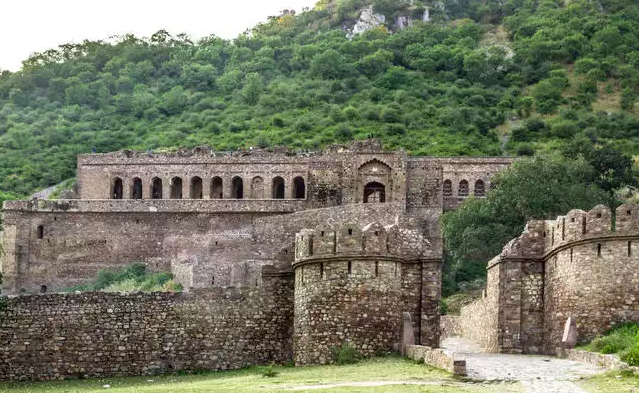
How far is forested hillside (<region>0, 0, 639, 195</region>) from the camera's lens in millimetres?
120625

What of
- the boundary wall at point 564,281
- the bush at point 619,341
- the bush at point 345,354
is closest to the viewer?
the bush at point 619,341

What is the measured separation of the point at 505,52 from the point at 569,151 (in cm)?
8854

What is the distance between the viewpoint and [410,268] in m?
33.9

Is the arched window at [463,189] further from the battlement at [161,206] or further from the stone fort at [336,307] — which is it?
the stone fort at [336,307]

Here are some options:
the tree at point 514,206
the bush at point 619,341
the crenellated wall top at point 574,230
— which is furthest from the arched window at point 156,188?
the bush at point 619,341

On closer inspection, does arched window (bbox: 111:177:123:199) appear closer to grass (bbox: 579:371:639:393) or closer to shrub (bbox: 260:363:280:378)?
shrub (bbox: 260:363:280:378)

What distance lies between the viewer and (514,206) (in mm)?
58438

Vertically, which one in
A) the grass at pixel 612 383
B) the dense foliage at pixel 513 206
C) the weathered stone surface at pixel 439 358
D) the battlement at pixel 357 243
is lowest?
the grass at pixel 612 383

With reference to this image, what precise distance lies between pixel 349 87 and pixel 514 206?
90.8 meters

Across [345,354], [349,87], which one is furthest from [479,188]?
[349,87]

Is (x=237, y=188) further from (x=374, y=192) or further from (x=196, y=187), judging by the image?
(x=374, y=192)

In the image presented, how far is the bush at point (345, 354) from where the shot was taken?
32.1 metres

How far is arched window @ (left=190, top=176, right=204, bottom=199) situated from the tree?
856 inches

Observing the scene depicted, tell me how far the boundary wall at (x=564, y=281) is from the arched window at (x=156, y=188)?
48.5 meters
